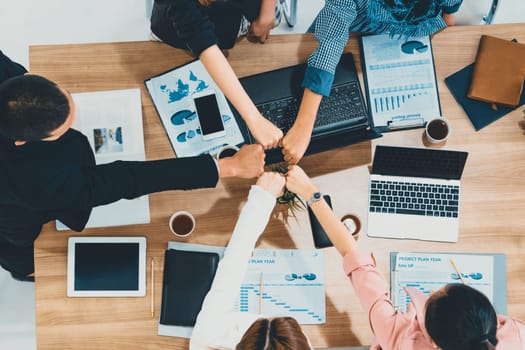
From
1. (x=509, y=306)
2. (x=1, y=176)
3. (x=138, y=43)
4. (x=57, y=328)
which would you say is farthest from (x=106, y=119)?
(x=509, y=306)

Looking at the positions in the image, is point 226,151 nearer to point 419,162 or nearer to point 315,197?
point 315,197

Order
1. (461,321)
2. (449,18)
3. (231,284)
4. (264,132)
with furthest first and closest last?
1. (449,18)
2. (264,132)
3. (231,284)
4. (461,321)

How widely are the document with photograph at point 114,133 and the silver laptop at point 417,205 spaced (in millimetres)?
738

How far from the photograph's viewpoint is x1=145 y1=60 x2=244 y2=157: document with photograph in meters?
1.62

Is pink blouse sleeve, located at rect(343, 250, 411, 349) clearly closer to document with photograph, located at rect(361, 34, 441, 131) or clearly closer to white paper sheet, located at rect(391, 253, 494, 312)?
white paper sheet, located at rect(391, 253, 494, 312)

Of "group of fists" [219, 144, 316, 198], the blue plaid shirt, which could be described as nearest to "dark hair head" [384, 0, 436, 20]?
the blue plaid shirt

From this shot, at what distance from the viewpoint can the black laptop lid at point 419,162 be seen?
1.59 metres

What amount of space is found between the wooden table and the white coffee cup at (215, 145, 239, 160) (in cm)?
9

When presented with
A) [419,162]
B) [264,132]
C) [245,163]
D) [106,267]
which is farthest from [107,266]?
[419,162]

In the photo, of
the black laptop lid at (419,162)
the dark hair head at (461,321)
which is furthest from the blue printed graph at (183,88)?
the dark hair head at (461,321)

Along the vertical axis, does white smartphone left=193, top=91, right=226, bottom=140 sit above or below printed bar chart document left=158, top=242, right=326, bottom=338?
above

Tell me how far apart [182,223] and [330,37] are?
2.42 ft

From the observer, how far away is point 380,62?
5.49ft

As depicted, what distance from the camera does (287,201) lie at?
62.3 inches
